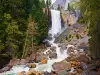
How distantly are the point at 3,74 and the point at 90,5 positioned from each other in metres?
17.9

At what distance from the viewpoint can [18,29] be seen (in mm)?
Answer: 46062

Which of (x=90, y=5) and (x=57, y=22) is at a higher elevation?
(x=90, y=5)

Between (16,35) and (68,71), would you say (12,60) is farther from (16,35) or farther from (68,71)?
(68,71)

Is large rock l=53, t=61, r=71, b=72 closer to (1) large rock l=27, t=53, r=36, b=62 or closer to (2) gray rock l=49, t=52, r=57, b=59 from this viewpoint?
(1) large rock l=27, t=53, r=36, b=62

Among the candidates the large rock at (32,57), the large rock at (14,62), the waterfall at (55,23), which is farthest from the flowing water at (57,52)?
the large rock at (32,57)

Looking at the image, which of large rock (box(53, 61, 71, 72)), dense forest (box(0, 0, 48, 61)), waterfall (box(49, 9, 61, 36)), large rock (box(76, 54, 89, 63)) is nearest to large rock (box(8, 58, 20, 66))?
dense forest (box(0, 0, 48, 61))

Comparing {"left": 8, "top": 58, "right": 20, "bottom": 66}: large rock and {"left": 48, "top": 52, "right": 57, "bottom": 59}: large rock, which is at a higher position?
{"left": 48, "top": 52, "right": 57, "bottom": 59}: large rock

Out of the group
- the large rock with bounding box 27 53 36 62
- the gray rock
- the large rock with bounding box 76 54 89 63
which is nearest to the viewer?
the large rock with bounding box 76 54 89 63

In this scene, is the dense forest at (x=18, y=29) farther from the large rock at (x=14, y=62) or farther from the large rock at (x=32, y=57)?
the large rock at (x=32, y=57)

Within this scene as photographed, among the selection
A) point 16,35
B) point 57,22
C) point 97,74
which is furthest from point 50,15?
point 97,74

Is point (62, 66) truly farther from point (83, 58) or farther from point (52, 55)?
point (52, 55)

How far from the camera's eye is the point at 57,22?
228 ft

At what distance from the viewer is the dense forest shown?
42.2m

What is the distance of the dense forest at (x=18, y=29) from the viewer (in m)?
42.2
